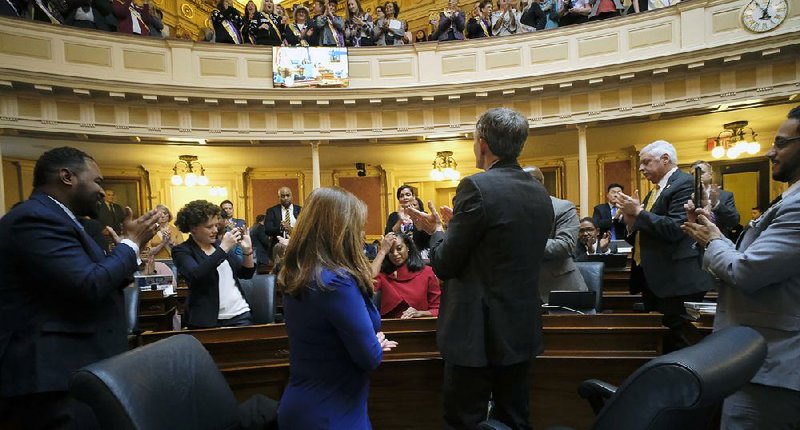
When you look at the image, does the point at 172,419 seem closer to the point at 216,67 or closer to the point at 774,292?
the point at 774,292

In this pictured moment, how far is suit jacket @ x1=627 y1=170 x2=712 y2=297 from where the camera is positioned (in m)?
2.30

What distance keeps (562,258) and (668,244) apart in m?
0.58

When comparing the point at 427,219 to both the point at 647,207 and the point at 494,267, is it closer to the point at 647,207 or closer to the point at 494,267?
the point at 494,267

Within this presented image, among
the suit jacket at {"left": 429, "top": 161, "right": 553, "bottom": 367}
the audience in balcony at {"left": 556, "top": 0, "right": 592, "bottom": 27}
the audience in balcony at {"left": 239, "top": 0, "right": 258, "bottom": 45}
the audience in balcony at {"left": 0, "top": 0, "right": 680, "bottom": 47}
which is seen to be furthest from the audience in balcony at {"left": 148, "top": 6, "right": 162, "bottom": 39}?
the suit jacket at {"left": 429, "top": 161, "right": 553, "bottom": 367}

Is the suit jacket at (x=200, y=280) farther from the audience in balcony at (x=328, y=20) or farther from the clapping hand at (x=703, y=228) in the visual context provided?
the audience in balcony at (x=328, y=20)

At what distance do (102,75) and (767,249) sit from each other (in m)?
8.88

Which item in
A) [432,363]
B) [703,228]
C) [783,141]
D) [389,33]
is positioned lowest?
[432,363]

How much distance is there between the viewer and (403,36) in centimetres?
916

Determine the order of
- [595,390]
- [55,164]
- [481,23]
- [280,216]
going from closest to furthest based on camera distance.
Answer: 1. [595,390]
2. [55,164]
3. [280,216]
4. [481,23]

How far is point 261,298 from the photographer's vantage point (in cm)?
326

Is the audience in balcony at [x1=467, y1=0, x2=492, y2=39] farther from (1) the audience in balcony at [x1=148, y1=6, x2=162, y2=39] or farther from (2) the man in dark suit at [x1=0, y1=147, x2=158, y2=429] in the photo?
(2) the man in dark suit at [x1=0, y1=147, x2=158, y2=429]

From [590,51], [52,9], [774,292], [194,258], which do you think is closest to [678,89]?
[590,51]

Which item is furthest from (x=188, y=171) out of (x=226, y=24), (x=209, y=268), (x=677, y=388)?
(x=677, y=388)

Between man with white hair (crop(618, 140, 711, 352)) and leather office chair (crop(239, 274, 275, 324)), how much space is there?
2549 mm
